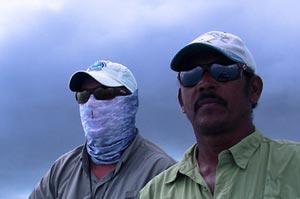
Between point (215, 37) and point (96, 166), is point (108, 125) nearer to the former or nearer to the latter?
point (96, 166)

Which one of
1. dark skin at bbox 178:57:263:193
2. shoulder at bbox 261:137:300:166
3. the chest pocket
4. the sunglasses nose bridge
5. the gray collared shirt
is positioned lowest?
the chest pocket

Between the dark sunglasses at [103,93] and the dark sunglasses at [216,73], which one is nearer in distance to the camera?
the dark sunglasses at [216,73]

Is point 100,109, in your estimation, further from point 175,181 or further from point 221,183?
point 221,183

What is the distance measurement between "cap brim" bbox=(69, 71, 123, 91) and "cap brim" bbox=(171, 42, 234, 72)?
1.59 m

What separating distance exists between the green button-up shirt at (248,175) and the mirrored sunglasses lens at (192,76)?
0.57m

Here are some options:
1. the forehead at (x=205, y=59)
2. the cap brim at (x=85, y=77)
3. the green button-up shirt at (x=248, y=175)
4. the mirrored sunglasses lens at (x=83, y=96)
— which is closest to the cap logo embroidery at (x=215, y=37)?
the forehead at (x=205, y=59)

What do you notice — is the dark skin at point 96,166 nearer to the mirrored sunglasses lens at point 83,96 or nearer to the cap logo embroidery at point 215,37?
the mirrored sunglasses lens at point 83,96

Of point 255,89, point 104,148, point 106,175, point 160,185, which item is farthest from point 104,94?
point 255,89

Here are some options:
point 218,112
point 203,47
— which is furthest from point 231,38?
point 218,112

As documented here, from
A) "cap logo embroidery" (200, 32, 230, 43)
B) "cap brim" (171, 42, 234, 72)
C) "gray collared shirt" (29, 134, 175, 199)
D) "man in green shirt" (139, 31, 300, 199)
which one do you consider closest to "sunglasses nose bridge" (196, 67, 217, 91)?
"man in green shirt" (139, 31, 300, 199)

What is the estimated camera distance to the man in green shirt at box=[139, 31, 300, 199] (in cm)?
437

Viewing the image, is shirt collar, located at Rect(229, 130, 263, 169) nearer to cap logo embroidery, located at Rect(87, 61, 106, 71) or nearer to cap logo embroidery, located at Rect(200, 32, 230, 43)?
cap logo embroidery, located at Rect(200, 32, 230, 43)

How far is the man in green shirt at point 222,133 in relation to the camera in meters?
4.37

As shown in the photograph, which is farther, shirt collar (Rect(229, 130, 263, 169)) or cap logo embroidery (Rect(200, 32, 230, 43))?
cap logo embroidery (Rect(200, 32, 230, 43))
